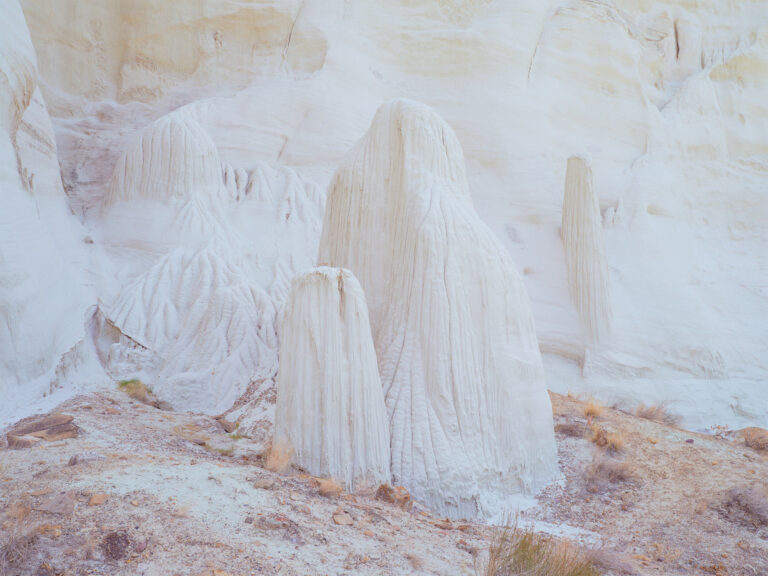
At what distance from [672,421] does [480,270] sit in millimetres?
7232

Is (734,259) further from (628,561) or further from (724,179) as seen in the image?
(628,561)

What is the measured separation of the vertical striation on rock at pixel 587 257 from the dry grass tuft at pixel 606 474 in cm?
617

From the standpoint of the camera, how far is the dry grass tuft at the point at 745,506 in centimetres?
601

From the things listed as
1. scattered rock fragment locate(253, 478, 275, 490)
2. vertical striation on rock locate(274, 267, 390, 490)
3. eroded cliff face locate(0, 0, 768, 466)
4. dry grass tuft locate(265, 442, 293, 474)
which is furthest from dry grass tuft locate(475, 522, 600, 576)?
eroded cliff face locate(0, 0, 768, 466)

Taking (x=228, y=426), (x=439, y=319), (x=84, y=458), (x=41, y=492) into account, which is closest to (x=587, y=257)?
(x=439, y=319)

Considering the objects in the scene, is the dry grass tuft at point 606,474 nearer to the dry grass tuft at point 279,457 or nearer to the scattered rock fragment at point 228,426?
the dry grass tuft at point 279,457

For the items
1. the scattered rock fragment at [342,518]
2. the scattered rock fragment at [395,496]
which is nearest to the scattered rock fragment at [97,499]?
the scattered rock fragment at [342,518]

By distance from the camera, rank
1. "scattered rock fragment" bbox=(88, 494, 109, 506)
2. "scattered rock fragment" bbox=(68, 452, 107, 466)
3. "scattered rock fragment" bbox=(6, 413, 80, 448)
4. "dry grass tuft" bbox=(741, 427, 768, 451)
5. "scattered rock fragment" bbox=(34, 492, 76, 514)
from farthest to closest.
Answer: "dry grass tuft" bbox=(741, 427, 768, 451) → "scattered rock fragment" bbox=(6, 413, 80, 448) → "scattered rock fragment" bbox=(68, 452, 107, 466) → "scattered rock fragment" bbox=(88, 494, 109, 506) → "scattered rock fragment" bbox=(34, 492, 76, 514)

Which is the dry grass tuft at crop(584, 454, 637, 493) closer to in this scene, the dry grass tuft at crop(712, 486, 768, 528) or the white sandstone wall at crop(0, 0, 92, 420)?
the dry grass tuft at crop(712, 486, 768, 528)

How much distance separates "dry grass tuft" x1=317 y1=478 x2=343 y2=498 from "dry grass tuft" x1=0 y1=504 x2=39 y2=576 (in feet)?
7.27

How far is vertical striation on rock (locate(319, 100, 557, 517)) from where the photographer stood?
21.2ft

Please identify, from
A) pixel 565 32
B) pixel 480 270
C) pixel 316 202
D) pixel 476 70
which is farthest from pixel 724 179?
pixel 480 270

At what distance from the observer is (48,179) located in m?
12.1

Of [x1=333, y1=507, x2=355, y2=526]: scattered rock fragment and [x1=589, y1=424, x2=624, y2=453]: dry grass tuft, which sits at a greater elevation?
[x1=333, y1=507, x2=355, y2=526]: scattered rock fragment
